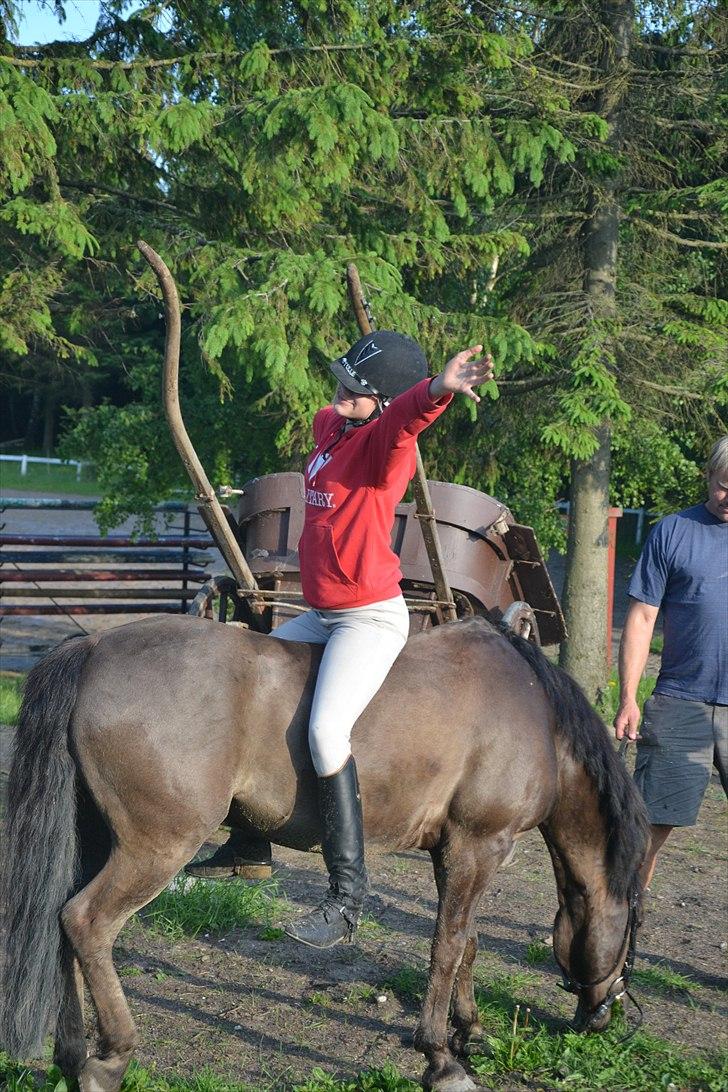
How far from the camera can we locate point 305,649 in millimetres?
3695

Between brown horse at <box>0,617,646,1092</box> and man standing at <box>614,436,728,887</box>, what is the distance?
619 millimetres

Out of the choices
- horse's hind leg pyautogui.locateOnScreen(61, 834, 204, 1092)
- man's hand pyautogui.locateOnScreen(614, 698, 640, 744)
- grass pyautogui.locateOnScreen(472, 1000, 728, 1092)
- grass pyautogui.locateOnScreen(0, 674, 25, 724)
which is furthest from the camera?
grass pyautogui.locateOnScreen(0, 674, 25, 724)

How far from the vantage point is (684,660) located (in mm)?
4547

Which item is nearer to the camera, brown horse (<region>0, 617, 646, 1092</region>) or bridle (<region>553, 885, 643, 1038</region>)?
brown horse (<region>0, 617, 646, 1092</region>)

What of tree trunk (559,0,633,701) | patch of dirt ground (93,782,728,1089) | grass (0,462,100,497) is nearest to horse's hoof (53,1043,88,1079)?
patch of dirt ground (93,782,728,1089)

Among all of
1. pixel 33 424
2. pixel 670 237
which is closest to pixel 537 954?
pixel 670 237

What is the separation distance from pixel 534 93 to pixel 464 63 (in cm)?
60

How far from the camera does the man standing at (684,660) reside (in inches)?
176

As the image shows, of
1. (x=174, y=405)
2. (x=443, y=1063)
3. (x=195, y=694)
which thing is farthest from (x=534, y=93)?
(x=443, y=1063)

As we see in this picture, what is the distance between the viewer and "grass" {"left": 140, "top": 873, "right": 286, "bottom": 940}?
15.9ft

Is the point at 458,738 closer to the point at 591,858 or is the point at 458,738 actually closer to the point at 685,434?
the point at 591,858

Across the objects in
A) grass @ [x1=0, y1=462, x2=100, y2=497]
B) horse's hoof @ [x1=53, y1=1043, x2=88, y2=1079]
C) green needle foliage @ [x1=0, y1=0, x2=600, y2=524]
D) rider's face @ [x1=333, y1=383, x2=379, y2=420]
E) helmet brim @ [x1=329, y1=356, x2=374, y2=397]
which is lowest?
horse's hoof @ [x1=53, y1=1043, x2=88, y2=1079]

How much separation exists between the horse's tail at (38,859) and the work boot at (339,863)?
0.75 m

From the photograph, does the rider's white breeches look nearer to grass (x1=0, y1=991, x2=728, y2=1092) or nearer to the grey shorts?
grass (x1=0, y1=991, x2=728, y2=1092)
